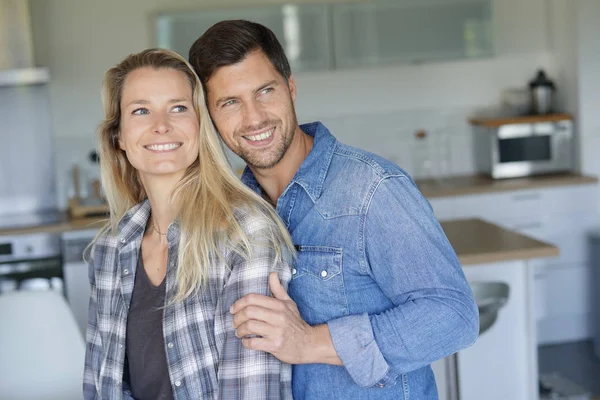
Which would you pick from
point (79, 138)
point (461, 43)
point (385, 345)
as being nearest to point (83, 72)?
point (79, 138)

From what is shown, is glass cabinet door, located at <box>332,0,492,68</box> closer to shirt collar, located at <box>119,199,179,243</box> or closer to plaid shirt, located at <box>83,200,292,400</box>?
shirt collar, located at <box>119,199,179,243</box>

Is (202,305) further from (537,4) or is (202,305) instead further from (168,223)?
(537,4)

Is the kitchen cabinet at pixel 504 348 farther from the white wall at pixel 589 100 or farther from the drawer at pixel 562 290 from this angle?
the white wall at pixel 589 100

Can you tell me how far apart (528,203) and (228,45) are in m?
3.68

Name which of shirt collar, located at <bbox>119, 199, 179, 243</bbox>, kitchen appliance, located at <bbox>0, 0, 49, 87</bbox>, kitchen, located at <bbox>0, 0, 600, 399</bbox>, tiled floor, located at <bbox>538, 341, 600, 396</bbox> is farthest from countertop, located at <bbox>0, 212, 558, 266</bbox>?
kitchen appliance, located at <bbox>0, 0, 49, 87</bbox>

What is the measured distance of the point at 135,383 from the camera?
1765 mm

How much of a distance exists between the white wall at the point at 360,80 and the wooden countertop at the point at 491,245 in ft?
6.69

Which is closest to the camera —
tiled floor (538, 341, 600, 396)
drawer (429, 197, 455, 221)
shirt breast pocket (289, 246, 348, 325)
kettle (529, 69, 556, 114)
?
shirt breast pocket (289, 246, 348, 325)

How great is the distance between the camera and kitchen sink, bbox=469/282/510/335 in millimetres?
3084

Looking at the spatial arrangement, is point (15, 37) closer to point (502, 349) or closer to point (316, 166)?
point (502, 349)

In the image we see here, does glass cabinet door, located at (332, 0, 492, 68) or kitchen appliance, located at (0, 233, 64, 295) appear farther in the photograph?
glass cabinet door, located at (332, 0, 492, 68)

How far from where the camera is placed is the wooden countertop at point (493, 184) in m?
5.00

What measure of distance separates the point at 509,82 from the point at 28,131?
3245 mm

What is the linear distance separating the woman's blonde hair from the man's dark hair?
4 centimetres
